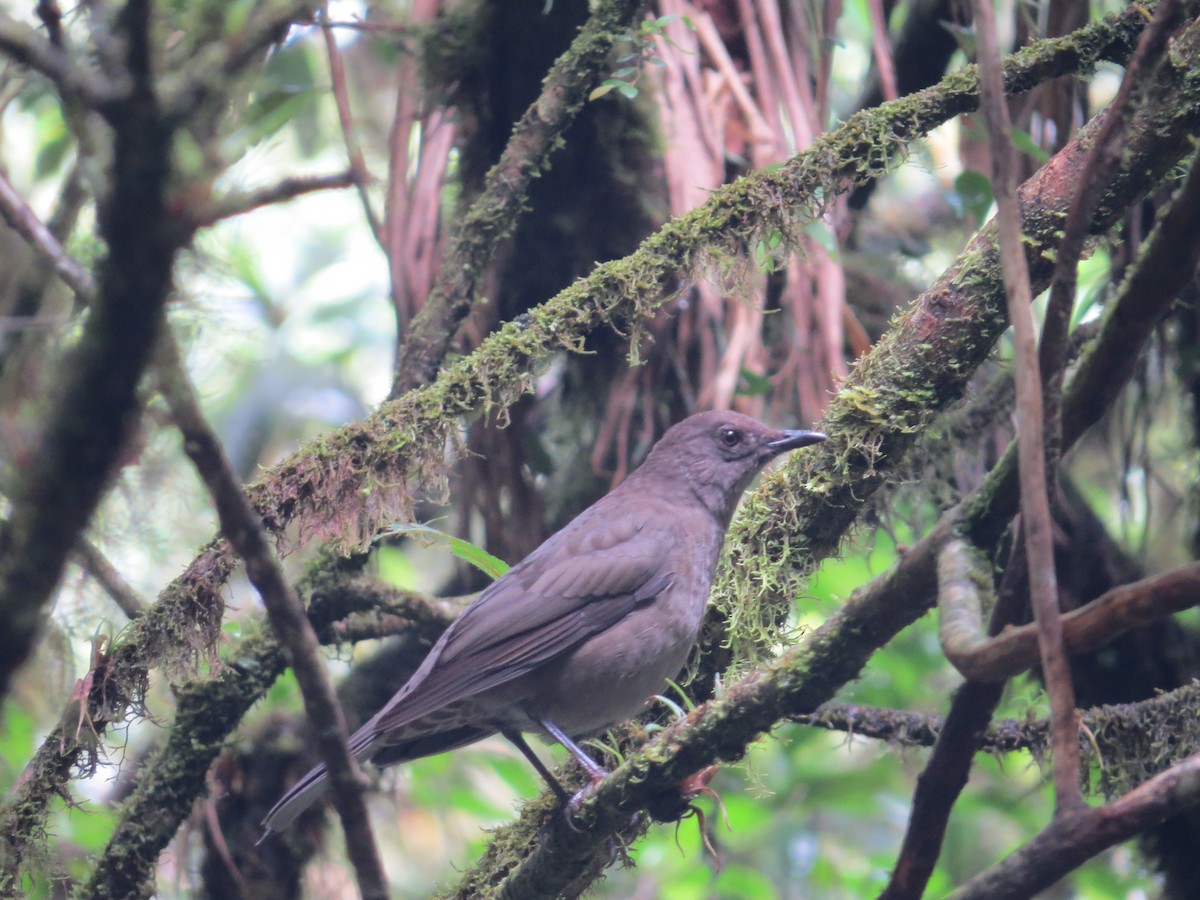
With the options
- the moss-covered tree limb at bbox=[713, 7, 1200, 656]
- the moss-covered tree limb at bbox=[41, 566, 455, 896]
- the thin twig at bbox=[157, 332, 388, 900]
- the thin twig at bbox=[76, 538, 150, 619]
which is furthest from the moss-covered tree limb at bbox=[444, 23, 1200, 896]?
the thin twig at bbox=[76, 538, 150, 619]

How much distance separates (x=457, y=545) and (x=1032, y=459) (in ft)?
6.11

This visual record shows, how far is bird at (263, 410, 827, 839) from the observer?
382cm

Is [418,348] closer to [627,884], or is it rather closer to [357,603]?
[357,603]

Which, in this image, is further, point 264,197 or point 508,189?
point 508,189

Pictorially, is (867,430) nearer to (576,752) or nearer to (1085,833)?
(576,752)

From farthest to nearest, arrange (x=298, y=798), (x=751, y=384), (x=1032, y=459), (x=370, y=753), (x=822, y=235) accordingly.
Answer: (x=751, y=384)
(x=822, y=235)
(x=370, y=753)
(x=298, y=798)
(x=1032, y=459)

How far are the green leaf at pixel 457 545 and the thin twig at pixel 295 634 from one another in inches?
52.5

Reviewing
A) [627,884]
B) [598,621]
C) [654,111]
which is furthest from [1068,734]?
[627,884]

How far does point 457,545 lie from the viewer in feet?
10.9

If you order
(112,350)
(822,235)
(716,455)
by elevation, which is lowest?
(112,350)

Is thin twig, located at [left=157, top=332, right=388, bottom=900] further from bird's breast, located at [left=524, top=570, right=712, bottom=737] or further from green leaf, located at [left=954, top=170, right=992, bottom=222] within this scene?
green leaf, located at [left=954, top=170, right=992, bottom=222]

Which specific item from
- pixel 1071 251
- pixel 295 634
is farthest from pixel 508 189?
pixel 295 634

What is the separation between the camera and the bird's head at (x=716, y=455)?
468 centimetres

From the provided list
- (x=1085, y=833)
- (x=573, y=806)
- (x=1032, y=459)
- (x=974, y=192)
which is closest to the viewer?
(x=1085, y=833)
